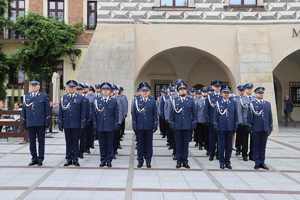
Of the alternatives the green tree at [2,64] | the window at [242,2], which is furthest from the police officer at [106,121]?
the green tree at [2,64]

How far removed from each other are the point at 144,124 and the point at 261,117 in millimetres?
2514

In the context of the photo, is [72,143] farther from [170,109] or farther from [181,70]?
[181,70]

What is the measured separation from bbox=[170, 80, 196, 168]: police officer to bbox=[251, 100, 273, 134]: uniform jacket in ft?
4.33

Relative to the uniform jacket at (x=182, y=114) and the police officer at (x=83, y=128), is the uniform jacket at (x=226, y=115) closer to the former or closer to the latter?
the uniform jacket at (x=182, y=114)

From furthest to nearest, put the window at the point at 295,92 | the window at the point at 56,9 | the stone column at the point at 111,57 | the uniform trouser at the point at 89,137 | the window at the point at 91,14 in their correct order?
the window at the point at 91,14 → the window at the point at 56,9 → the window at the point at 295,92 → the stone column at the point at 111,57 → the uniform trouser at the point at 89,137

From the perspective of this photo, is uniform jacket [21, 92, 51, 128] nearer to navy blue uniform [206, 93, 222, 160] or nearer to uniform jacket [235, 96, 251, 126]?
navy blue uniform [206, 93, 222, 160]

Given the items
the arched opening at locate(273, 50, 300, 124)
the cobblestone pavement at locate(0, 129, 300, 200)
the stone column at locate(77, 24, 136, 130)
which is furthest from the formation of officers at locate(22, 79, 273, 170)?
the arched opening at locate(273, 50, 300, 124)

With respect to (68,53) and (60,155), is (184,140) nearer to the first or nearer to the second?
(60,155)

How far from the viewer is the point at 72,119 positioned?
39.3 ft

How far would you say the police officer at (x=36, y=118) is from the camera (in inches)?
467

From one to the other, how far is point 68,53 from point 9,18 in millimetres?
4041

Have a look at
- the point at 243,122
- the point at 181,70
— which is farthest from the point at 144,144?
the point at 181,70

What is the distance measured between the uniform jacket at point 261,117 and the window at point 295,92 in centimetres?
1680

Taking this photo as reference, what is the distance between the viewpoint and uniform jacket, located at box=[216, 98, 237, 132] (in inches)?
472
